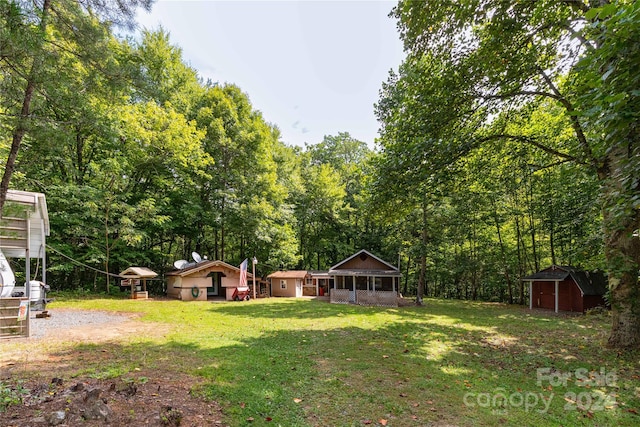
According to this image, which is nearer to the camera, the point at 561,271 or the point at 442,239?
the point at 561,271

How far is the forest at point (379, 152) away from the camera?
392 cm

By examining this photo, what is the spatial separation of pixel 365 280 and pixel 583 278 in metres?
12.9

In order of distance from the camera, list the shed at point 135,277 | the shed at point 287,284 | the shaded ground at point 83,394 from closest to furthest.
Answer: the shaded ground at point 83,394, the shed at point 135,277, the shed at point 287,284

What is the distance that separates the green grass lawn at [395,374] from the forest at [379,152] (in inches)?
92.4

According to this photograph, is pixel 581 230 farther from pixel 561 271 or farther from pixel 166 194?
pixel 166 194

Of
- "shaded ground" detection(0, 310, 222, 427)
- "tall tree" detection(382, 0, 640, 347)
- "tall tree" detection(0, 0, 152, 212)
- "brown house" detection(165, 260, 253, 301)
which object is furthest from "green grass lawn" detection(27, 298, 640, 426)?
"brown house" detection(165, 260, 253, 301)

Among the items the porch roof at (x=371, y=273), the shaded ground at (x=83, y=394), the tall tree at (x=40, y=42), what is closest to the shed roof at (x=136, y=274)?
the shaded ground at (x=83, y=394)

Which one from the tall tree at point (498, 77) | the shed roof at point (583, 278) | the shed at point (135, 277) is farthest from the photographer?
the shed at point (135, 277)

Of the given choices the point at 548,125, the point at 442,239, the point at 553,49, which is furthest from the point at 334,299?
the point at 553,49

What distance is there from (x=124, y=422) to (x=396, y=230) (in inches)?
924

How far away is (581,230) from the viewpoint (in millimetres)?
16359

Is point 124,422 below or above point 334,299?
above

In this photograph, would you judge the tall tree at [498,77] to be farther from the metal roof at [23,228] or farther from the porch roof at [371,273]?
the porch roof at [371,273]

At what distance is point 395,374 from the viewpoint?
5.12 meters
